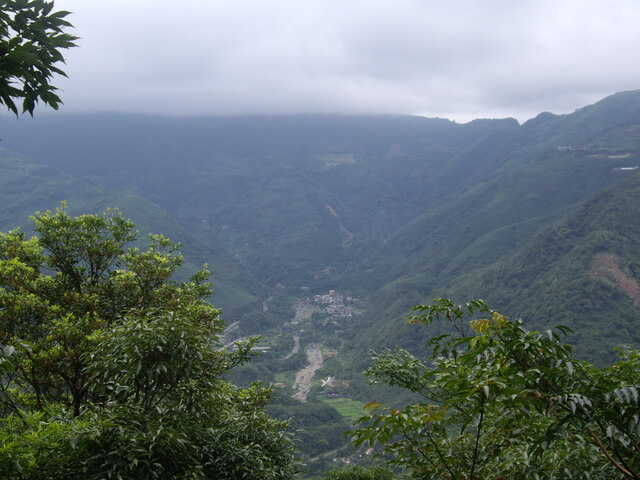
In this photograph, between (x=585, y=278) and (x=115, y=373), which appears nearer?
(x=115, y=373)

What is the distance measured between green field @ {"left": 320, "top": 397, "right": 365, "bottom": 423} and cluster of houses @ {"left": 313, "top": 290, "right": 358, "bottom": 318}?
4894 centimetres

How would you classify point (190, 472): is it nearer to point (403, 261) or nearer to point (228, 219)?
point (403, 261)

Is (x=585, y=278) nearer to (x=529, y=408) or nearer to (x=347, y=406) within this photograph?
(x=347, y=406)

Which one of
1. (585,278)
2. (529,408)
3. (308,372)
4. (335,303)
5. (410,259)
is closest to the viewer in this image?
(529,408)

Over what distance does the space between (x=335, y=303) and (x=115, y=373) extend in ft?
425

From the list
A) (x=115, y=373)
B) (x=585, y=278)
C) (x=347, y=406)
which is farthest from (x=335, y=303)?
(x=115, y=373)

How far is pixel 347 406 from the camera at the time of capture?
69.1m

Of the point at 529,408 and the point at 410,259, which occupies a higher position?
the point at 529,408

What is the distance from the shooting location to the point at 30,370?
319 inches

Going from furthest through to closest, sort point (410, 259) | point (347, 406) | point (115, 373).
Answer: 1. point (410, 259)
2. point (347, 406)
3. point (115, 373)

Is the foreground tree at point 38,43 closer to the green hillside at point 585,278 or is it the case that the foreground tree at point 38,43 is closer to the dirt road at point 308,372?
the green hillside at point 585,278

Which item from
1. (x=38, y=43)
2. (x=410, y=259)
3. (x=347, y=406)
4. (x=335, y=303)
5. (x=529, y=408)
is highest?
(x=38, y=43)

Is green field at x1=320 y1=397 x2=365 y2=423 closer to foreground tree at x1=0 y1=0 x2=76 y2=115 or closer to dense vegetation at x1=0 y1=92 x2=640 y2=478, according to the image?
dense vegetation at x1=0 y1=92 x2=640 y2=478

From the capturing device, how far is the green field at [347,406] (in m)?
64.8
